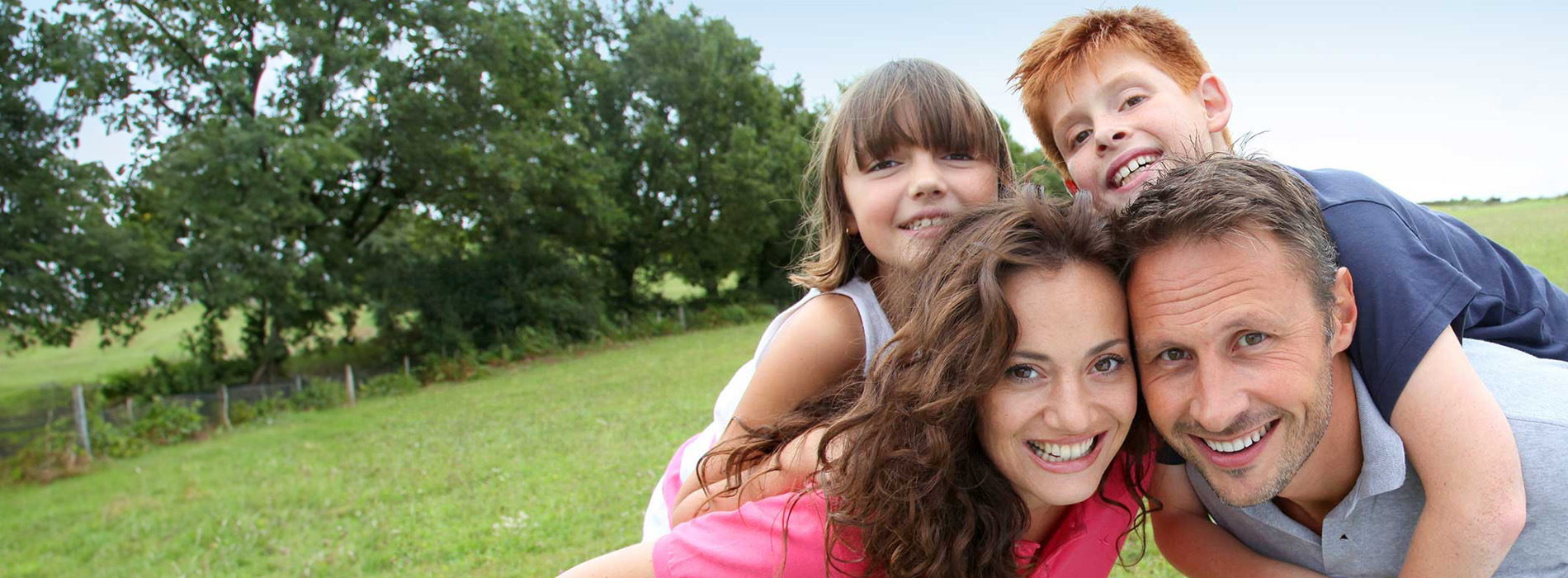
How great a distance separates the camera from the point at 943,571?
7.47ft

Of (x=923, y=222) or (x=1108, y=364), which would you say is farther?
(x=923, y=222)

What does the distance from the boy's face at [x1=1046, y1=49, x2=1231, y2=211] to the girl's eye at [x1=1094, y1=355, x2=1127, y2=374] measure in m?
0.52

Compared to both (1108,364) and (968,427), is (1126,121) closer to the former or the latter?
(1108,364)

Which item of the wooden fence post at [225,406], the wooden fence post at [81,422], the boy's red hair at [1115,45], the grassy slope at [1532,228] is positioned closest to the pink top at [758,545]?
the boy's red hair at [1115,45]

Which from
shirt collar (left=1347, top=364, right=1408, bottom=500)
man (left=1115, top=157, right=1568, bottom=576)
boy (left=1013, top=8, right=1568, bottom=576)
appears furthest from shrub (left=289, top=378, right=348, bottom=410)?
shirt collar (left=1347, top=364, right=1408, bottom=500)

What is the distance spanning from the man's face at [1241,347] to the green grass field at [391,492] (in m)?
3.50

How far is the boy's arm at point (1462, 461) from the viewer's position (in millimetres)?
1997

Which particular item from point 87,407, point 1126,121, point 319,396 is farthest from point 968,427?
point 319,396

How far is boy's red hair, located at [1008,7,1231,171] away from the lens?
285cm

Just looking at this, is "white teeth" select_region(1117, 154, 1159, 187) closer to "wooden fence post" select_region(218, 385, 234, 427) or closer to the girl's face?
the girl's face

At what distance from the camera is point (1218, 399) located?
209 cm

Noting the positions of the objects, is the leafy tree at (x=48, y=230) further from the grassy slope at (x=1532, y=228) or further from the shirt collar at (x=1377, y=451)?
the grassy slope at (x=1532, y=228)

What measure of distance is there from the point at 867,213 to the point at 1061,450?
1124 mm

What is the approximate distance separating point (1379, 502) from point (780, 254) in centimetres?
3247
